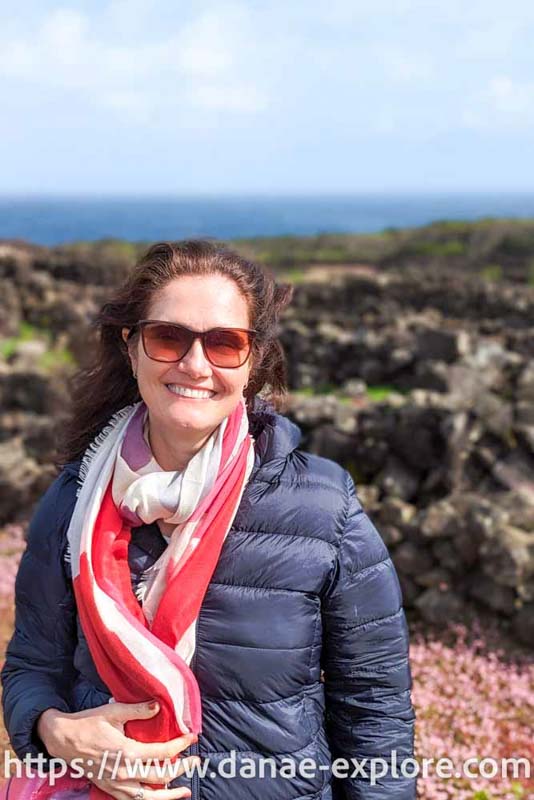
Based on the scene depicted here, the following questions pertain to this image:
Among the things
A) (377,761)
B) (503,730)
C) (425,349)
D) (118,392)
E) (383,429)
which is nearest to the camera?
(377,761)

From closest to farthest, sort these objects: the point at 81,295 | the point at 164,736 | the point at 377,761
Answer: the point at 164,736
the point at 377,761
the point at 81,295

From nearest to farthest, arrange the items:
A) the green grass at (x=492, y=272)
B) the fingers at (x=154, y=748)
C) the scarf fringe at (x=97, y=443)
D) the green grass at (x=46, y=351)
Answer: the fingers at (x=154, y=748) → the scarf fringe at (x=97, y=443) → the green grass at (x=46, y=351) → the green grass at (x=492, y=272)

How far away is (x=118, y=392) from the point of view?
3322 millimetres

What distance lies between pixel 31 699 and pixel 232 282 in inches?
62.5

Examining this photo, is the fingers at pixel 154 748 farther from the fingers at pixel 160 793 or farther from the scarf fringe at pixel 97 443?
the scarf fringe at pixel 97 443

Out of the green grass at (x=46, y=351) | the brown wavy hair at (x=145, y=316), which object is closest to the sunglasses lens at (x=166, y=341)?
the brown wavy hair at (x=145, y=316)

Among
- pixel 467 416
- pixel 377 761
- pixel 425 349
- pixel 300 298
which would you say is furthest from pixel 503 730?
pixel 300 298

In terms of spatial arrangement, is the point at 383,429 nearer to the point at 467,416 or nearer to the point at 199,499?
the point at 467,416

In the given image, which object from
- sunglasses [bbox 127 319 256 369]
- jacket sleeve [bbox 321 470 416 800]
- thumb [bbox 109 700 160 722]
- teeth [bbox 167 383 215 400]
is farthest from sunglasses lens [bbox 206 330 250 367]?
thumb [bbox 109 700 160 722]

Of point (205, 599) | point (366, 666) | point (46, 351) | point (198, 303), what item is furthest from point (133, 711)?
point (46, 351)

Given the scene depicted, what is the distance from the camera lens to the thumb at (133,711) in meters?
2.71

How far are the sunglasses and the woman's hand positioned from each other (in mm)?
1149

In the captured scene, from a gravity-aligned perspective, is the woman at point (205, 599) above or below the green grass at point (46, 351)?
above

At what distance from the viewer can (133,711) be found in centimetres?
271
